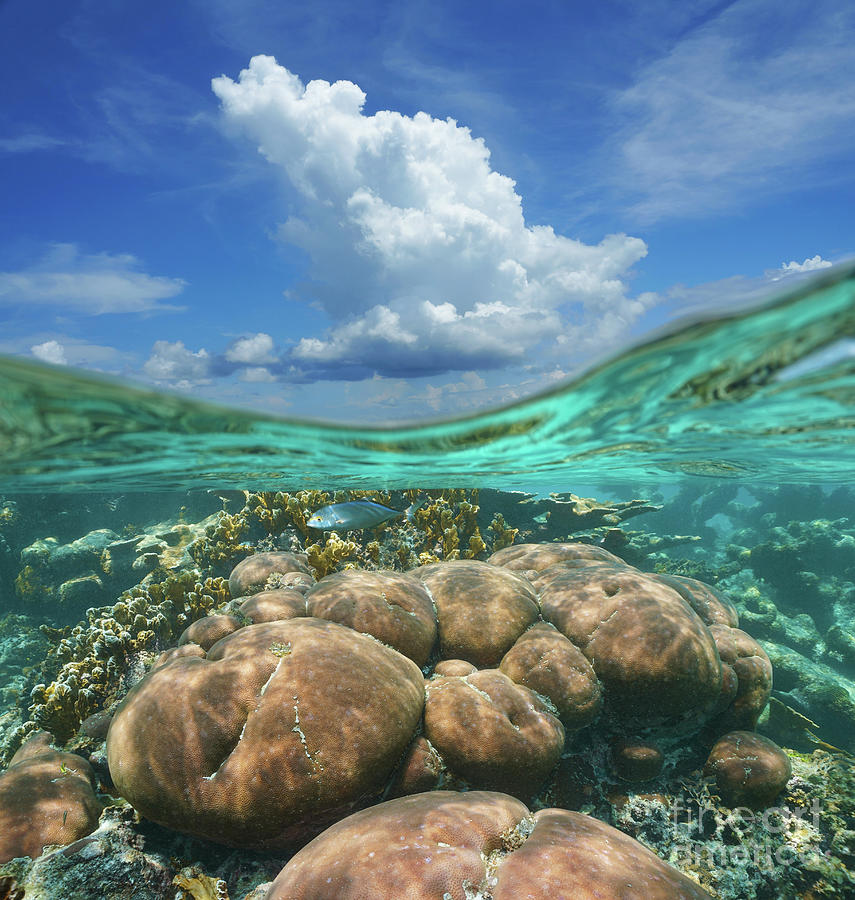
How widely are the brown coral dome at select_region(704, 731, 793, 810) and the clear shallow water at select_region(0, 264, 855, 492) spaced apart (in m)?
5.13

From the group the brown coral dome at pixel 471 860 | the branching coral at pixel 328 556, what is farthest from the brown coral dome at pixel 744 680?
the branching coral at pixel 328 556

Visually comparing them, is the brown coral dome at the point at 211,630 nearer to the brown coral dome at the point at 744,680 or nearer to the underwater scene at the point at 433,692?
the underwater scene at the point at 433,692

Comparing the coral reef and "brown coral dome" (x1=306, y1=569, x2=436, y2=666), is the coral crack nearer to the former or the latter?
the coral reef

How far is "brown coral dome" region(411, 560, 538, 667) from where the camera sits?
6.04 meters

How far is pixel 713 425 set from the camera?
31.1 ft

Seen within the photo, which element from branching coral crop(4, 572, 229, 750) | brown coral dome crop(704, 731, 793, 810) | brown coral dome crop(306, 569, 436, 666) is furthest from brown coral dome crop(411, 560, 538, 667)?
branching coral crop(4, 572, 229, 750)

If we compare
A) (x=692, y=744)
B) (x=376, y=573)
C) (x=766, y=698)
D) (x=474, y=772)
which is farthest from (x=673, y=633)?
(x=376, y=573)

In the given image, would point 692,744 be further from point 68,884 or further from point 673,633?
point 68,884

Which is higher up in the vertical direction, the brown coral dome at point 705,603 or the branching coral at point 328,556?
the branching coral at point 328,556

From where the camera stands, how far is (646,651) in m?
5.54

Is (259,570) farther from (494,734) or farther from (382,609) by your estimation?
(494,734)

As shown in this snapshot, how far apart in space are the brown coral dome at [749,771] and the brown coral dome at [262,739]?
3.93 metres

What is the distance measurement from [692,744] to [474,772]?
11.5 feet

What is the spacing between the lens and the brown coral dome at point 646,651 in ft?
17.8
